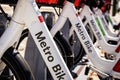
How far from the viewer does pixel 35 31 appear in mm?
2297

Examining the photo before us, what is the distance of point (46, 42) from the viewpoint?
2.31 meters

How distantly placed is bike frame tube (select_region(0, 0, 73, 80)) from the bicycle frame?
1275mm

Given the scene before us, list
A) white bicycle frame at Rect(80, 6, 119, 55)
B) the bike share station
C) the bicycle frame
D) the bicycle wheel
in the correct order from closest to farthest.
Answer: the bicycle wheel
the bike share station
the bicycle frame
white bicycle frame at Rect(80, 6, 119, 55)

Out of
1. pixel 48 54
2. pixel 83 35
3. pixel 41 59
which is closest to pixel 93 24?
pixel 83 35

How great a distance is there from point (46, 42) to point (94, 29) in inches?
113

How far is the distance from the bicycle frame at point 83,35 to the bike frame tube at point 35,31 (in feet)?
4.18

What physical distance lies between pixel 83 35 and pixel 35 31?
5.82 ft

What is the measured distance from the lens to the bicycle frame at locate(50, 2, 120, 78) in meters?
3.70

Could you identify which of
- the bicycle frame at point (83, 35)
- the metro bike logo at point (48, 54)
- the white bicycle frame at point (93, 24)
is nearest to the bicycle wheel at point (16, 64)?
the metro bike logo at point (48, 54)

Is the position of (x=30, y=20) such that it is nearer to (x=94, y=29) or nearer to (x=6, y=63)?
(x=6, y=63)

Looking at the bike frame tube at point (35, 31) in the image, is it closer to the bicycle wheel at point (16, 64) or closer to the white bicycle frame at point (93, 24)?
the bicycle wheel at point (16, 64)

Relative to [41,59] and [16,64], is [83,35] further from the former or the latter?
[16,64]

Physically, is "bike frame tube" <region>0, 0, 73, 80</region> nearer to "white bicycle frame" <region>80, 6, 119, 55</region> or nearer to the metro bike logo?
the metro bike logo

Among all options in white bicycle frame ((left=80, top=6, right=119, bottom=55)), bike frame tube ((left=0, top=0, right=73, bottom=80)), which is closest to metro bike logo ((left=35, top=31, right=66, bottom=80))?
bike frame tube ((left=0, top=0, right=73, bottom=80))
